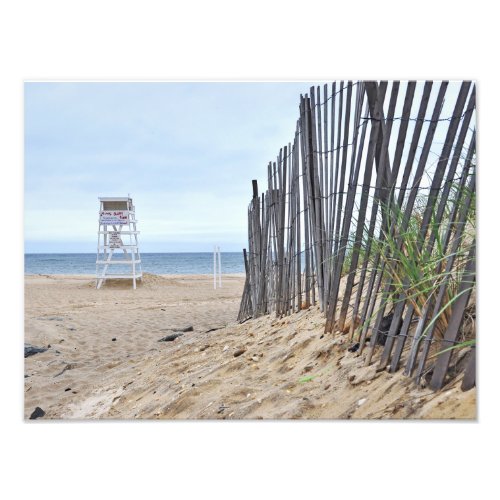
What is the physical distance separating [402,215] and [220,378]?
1.12 metres

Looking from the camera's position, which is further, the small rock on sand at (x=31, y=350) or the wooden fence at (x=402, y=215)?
the small rock on sand at (x=31, y=350)

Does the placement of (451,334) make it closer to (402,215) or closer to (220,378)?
(402,215)

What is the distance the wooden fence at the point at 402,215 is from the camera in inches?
80.7

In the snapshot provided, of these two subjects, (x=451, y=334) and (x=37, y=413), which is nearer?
(x=451, y=334)

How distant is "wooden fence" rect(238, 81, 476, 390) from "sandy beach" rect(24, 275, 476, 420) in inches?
3.9

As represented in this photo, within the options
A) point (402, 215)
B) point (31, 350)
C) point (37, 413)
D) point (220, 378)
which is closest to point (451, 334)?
point (402, 215)

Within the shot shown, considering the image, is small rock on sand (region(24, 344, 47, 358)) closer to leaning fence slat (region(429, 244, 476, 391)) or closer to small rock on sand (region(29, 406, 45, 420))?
small rock on sand (region(29, 406, 45, 420))

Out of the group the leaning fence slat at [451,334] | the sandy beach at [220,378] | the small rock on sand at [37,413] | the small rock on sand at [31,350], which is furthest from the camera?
the small rock on sand at [31,350]

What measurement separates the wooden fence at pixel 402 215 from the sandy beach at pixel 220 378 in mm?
99

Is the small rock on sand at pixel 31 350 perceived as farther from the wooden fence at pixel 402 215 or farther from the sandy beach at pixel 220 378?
the wooden fence at pixel 402 215

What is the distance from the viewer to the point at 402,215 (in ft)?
7.24

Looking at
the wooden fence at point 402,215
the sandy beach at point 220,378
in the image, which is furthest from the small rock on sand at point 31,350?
the wooden fence at point 402,215
